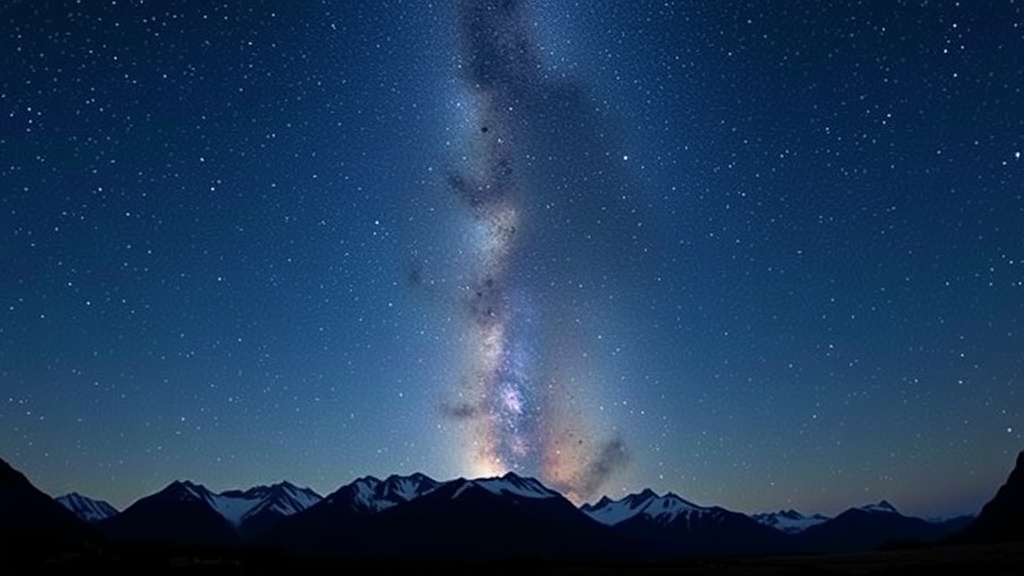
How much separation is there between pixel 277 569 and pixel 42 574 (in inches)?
1522

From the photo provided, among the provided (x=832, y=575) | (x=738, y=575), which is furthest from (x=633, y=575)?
(x=832, y=575)

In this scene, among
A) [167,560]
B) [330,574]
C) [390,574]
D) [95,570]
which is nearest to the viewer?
[95,570]

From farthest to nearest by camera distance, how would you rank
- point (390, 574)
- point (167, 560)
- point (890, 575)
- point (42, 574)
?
point (390, 574) → point (167, 560) → point (890, 575) → point (42, 574)

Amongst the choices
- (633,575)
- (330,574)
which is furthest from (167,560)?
(633,575)

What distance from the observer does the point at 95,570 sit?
78.6 metres

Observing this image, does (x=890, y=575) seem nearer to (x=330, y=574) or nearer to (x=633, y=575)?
(x=633, y=575)

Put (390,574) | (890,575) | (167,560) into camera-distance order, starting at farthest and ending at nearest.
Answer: (390,574), (167,560), (890,575)

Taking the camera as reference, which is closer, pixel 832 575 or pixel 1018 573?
pixel 1018 573

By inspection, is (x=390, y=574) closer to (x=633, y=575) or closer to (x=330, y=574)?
(x=330, y=574)

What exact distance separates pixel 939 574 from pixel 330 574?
75606 millimetres

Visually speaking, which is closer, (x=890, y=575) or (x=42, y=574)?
(x=42, y=574)

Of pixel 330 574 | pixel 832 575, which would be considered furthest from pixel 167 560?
pixel 832 575

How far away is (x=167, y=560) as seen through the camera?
100m

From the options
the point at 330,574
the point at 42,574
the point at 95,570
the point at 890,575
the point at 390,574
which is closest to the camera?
the point at 42,574
